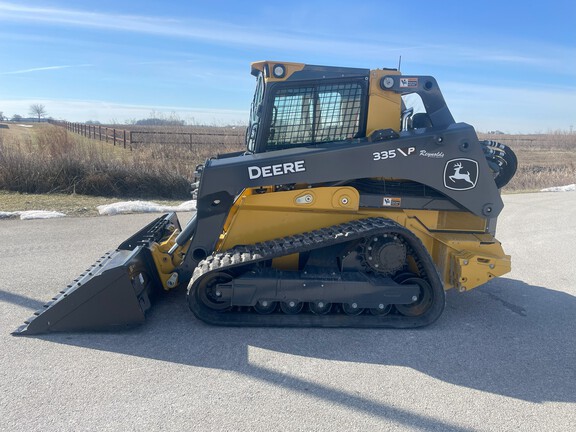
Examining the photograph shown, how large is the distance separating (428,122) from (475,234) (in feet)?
4.31

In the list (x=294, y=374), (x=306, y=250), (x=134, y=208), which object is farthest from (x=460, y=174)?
(x=134, y=208)

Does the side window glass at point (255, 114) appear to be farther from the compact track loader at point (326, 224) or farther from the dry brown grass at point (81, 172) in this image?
the dry brown grass at point (81, 172)

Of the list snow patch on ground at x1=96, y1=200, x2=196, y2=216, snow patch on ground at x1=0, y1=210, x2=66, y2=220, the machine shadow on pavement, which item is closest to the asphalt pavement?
the machine shadow on pavement

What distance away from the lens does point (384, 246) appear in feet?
14.3

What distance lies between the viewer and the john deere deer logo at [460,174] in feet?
15.0

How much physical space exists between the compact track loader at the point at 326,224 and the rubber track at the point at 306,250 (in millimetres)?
13

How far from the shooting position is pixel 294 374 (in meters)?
3.49

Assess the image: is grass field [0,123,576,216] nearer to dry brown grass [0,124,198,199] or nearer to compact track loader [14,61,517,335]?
dry brown grass [0,124,198,199]

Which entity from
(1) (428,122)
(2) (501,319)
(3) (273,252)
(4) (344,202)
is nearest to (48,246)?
(3) (273,252)

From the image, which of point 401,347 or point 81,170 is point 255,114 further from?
point 81,170

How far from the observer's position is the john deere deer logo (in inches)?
180

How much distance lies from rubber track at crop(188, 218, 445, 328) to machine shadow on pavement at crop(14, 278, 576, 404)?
0.08m

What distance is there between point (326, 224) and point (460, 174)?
1451 mm

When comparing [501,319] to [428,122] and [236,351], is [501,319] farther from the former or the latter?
[236,351]
